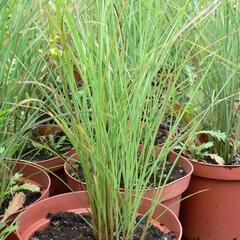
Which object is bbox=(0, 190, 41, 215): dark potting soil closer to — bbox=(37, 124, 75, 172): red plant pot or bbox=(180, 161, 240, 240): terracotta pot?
bbox=(37, 124, 75, 172): red plant pot

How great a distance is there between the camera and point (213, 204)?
152 centimetres

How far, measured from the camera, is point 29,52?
132 cm

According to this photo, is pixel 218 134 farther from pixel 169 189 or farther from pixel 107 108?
pixel 107 108

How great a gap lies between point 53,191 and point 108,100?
613 mm

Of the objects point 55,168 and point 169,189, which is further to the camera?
point 55,168

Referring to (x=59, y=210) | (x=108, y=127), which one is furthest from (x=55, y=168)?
(x=108, y=127)

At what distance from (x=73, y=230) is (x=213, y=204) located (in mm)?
551

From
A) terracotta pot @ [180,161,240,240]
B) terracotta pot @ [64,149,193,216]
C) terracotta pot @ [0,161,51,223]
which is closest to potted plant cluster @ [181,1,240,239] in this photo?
terracotta pot @ [180,161,240,240]

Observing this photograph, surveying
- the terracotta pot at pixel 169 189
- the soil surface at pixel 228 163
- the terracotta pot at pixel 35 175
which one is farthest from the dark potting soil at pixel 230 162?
the terracotta pot at pixel 35 175

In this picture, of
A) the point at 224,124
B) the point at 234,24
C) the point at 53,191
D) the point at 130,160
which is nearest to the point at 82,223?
the point at 130,160

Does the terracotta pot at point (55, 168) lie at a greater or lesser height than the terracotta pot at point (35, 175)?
lesser

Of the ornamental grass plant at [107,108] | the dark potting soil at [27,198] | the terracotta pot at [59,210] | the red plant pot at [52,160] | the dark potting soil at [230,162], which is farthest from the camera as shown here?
the dark potting soil at [230,162]

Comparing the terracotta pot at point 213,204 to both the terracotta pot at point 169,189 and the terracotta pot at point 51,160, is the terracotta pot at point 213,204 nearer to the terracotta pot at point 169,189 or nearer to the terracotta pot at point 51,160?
the terracotta pot at point 169,189

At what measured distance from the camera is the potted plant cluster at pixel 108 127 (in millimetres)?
996
